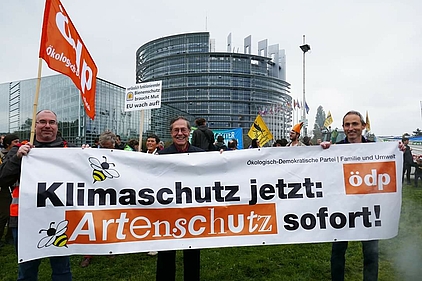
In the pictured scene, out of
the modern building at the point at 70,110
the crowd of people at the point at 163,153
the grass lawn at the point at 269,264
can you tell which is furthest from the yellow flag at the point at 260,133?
the modern building at the point at 70,110

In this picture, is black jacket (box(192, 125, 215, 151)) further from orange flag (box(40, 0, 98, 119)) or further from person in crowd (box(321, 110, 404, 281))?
person in crowd (box(321, 110, 404, 281))

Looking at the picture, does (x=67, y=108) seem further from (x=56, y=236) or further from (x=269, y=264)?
(x=56, y=236)

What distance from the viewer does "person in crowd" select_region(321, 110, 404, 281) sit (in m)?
3.20

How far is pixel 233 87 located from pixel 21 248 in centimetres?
10002

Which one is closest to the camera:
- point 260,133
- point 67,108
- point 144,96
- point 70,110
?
point 144,96

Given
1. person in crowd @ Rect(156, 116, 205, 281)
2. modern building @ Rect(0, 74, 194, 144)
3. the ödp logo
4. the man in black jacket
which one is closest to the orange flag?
person in crowd @ Rect(156, 116, 205, 281)

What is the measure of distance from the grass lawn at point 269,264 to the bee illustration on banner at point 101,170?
1769 millimetres

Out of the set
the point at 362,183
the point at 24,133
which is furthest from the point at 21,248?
the point at 24,133

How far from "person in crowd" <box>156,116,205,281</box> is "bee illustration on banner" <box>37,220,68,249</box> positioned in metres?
0.93

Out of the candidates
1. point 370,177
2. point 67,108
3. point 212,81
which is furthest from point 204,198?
point 212,81

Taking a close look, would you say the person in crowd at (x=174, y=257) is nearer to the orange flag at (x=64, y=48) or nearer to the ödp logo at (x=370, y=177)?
the orange flag at (x=64, y=48)

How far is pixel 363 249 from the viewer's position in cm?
330

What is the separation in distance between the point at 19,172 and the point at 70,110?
28.5 metres

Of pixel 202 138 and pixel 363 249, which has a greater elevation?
pixel 202 138
